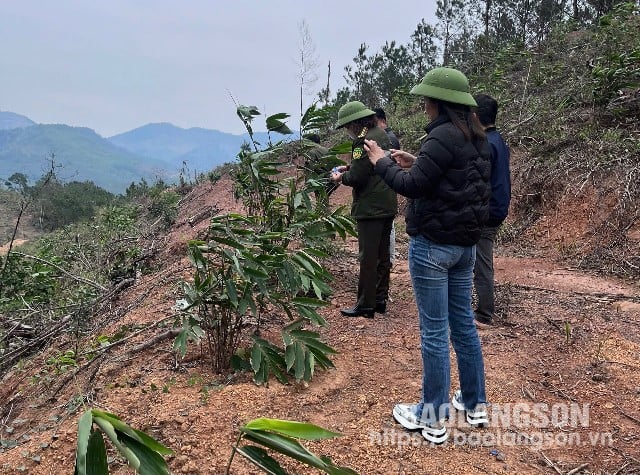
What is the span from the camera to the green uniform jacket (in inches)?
141

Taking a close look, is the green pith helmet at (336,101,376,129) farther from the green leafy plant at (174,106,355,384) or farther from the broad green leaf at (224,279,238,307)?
the broad green leaf at (224,279,238,307)

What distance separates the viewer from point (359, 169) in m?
3.58

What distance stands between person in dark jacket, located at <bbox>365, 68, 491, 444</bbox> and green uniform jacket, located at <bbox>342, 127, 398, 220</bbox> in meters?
1.15

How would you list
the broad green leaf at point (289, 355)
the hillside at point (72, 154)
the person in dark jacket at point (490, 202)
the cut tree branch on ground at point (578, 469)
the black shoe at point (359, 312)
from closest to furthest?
the cut tree branch on ground at point (578, 469), the broad green leaf at point (289, 355), the person in dark jacket at point (490, 202), the black shoe at point (359, 312), the hillside at point (72, 154)

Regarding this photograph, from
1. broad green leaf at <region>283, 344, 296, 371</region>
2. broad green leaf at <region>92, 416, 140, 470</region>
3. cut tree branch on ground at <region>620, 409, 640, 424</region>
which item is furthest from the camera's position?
broad green leaf at <region>283, 344, 296, 371</region>

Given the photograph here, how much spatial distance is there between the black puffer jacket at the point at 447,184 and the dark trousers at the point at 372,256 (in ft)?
4.53

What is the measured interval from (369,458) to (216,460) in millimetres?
650

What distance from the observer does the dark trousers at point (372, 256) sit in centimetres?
368

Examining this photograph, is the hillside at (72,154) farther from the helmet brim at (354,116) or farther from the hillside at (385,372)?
the helmet brim at (354,116)

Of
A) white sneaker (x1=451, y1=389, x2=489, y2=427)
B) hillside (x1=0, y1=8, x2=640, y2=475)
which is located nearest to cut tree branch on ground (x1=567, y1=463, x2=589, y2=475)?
hillside (x1=0, y1=8, x2=640, y2=475)

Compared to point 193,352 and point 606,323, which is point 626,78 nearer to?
point 606,323

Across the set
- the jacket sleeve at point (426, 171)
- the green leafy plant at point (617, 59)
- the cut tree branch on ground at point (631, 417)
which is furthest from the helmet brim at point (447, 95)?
the green leafy plant at point (617, 59)

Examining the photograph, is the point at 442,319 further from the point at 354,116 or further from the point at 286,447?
the point at 354,116

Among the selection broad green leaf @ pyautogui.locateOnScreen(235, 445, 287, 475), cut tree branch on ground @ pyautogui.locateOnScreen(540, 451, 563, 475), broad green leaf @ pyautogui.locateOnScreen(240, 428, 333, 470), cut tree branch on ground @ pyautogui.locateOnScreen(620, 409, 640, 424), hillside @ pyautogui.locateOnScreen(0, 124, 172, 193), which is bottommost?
cut tree branch on ground @ pyautogui.locateOnScreen(540, 451, 563, 475)
